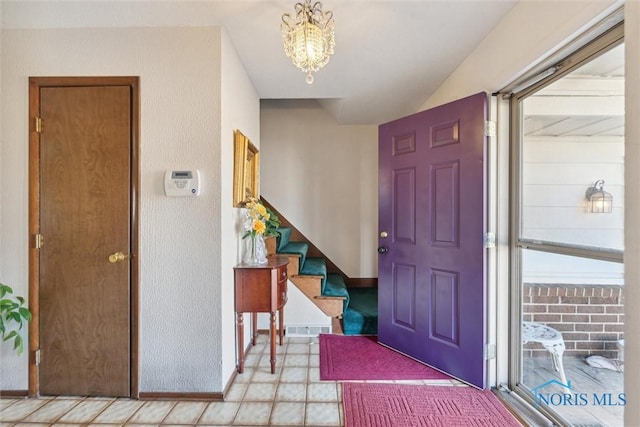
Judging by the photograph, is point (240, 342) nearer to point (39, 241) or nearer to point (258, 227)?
point (258, 227)

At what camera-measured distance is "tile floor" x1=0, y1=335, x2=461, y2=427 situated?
1507mm

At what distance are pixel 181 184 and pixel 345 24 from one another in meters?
1.35

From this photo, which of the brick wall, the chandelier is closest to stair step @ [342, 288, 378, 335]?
the brick wall

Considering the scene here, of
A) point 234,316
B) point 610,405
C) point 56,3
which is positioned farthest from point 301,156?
point 610,405

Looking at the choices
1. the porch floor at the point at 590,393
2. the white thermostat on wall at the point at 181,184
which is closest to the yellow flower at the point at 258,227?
the white thermostat on wall at the point at 181,184

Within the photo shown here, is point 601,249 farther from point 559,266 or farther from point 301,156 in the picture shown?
point 301,156

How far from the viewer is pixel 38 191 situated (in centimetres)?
169

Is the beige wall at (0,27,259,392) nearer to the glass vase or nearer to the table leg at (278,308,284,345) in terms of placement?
the glass vase

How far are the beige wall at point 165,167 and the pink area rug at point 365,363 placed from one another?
2.68ft

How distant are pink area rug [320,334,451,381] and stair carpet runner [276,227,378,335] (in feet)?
0.47

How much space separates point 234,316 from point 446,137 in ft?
6.38

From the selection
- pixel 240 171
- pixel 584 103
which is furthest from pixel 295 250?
pixel 584 103

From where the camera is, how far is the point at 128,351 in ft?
5.52

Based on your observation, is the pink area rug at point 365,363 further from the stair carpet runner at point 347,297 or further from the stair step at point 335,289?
the stair step at point 335,289
